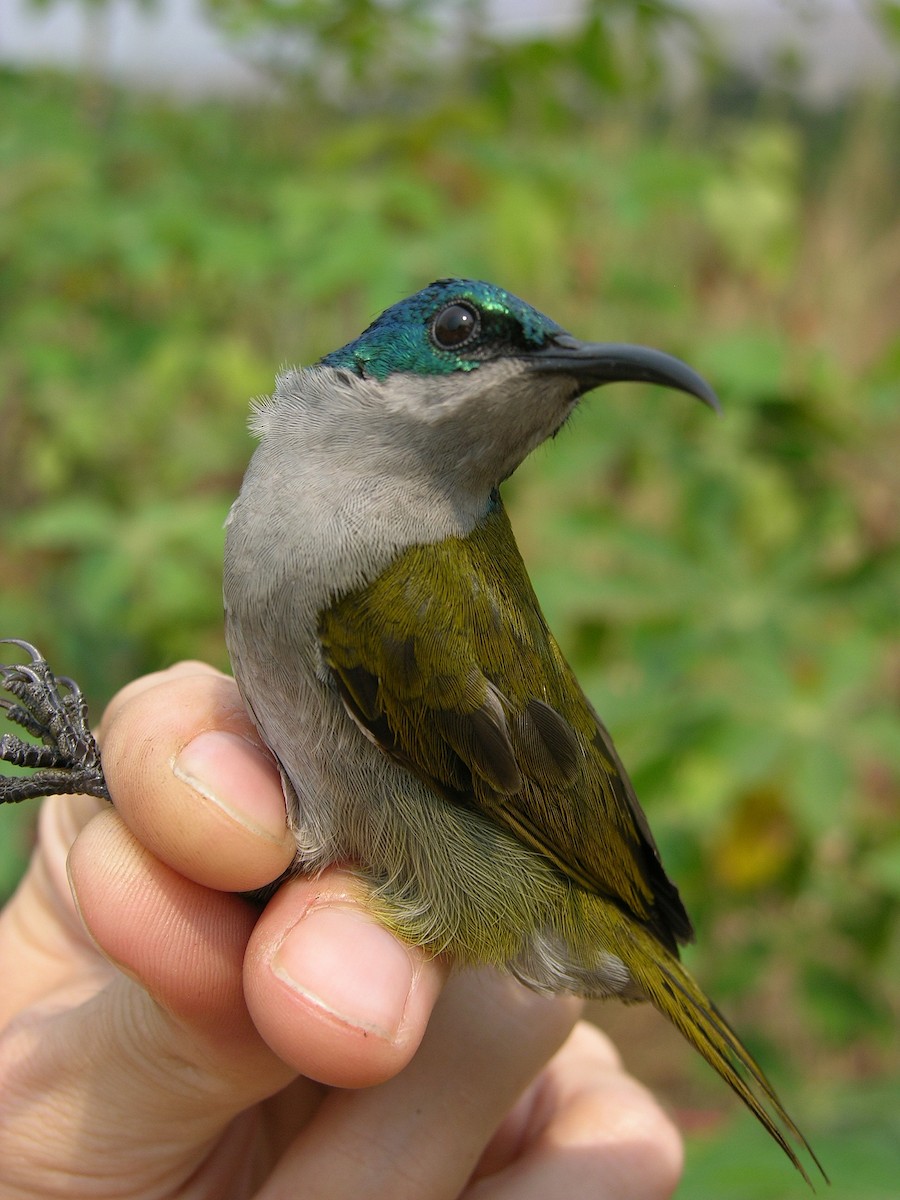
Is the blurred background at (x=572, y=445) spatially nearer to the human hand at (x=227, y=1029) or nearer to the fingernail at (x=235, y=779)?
the human hand at (x=227, y=1029)

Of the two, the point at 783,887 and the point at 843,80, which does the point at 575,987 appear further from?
the point at 843,80

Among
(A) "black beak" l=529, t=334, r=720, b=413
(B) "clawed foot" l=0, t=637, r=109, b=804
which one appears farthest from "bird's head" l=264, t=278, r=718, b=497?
(B) "clawed foot" l=0, t=637, r=109, b=804

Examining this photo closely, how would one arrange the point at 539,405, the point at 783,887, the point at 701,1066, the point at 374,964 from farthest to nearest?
the point at 701,1066 < the point at 783,887 < the point at 539,405 < the point at 374,964

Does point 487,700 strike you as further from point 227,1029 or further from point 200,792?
point 227,1029

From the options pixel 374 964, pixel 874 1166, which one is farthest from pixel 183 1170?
pixel 874 1166

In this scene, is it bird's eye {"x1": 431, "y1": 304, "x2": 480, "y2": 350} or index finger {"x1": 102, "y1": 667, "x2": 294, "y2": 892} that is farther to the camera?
bird's eye {"x1": 431, "y1": 304, "x2": 480, "y2": 350}

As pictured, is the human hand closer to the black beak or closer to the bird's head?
the bird's head

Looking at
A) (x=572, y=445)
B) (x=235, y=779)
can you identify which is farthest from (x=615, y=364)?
(x=572, y=445)
